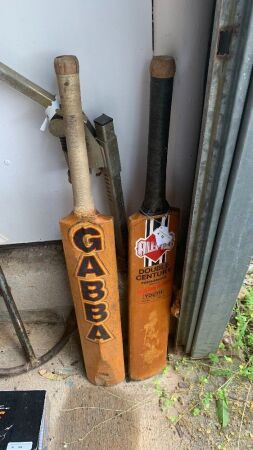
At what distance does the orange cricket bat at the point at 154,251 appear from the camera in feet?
2.92

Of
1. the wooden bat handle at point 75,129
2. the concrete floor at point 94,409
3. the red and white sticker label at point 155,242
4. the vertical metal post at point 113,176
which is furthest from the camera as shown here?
the concrete floor at point 94,409

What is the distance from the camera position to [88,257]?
3.36ft

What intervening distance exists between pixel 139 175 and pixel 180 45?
39cm

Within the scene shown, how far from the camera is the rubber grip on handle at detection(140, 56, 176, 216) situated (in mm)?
A: 845

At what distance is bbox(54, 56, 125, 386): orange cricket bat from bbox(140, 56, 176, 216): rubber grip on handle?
0.15 metres

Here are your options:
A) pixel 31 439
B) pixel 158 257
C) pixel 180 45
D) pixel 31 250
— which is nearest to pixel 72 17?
pixel 180 45

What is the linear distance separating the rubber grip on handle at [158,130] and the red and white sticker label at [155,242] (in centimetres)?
3

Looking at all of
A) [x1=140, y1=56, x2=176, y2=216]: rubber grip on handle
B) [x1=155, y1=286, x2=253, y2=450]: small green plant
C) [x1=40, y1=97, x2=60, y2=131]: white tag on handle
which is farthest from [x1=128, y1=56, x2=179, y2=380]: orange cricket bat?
[x1=40, y1=97, x2=60, y2=131]: white tag on handle

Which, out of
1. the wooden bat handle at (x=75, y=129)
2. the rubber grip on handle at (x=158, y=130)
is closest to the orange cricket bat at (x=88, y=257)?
the wooden bat handle at (x=75, y=129)

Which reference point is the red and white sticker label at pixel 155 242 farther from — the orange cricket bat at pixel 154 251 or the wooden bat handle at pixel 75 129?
the wooden bat handle at pixel 75 129

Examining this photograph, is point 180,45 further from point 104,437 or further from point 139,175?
point 104,437

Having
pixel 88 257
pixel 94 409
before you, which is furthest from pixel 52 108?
pixel 94 409

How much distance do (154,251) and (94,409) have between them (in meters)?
0.62

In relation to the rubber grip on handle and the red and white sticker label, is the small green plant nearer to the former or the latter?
the red and white sticker label
